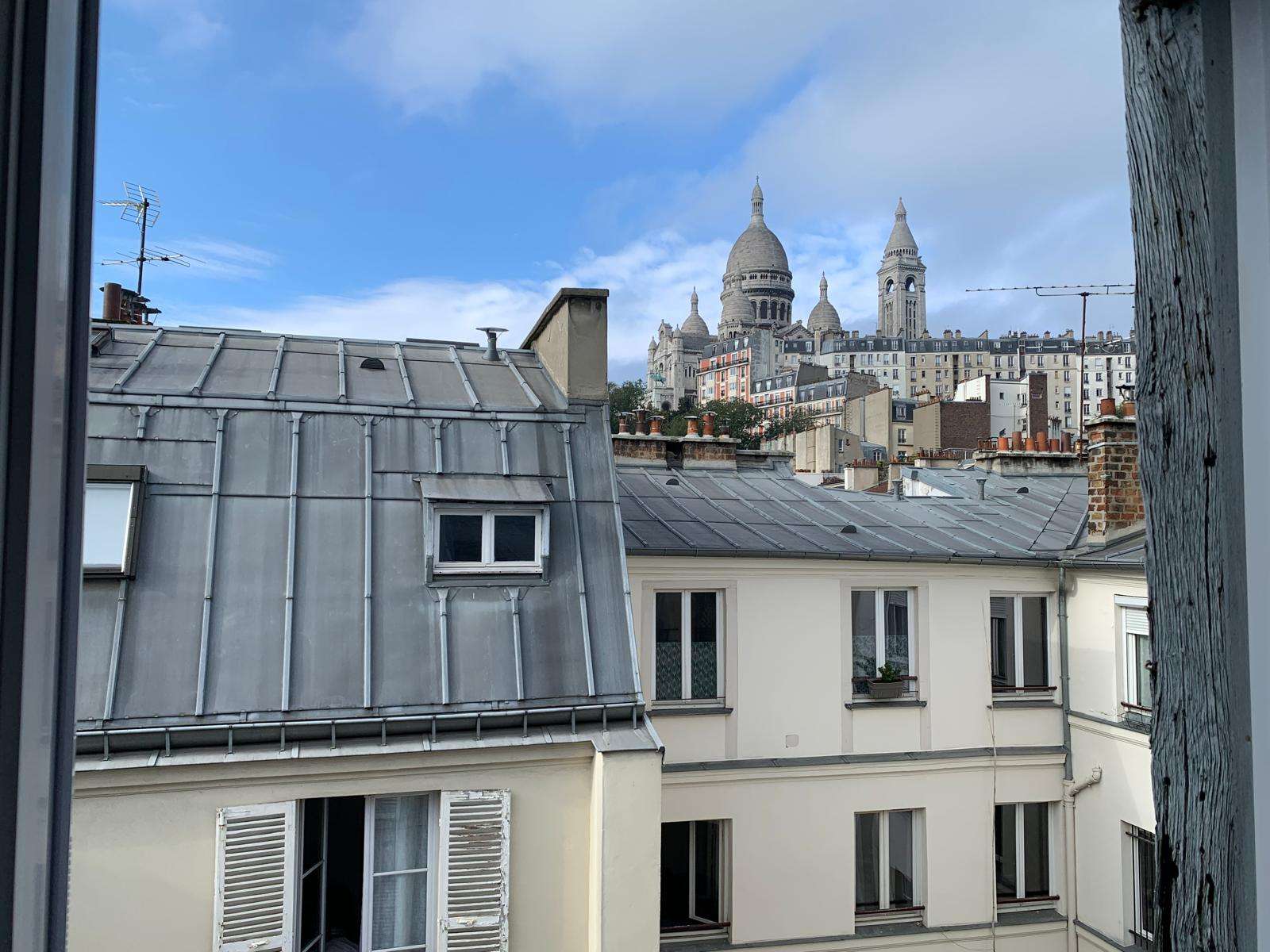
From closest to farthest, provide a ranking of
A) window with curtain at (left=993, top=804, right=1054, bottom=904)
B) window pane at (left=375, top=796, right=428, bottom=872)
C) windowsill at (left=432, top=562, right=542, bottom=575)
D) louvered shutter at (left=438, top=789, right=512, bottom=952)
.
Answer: louvered shutter at (left=438, top=789, right=512, bottom=952) < window pane at (left=375, top=796, right=428, bottom=872) < windowsill at (left=432, top=562, right=542, bottom=575) < window with curtain at (left=993, top=804, right=1054, bottom=904)

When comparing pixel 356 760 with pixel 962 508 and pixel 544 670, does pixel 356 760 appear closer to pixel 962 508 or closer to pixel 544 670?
pixel 544 670

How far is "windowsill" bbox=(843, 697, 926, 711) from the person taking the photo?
24.4 feet

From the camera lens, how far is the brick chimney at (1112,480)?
25.6 ft

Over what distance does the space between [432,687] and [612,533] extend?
1.61 m

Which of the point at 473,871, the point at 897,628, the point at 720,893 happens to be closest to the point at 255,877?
the point at 473,871

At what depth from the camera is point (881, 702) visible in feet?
24.6

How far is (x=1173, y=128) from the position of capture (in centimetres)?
99

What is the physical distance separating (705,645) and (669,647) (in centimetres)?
32

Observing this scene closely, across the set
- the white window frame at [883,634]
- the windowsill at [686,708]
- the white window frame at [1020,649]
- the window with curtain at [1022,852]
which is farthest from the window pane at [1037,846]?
the windowsill at [686,708]

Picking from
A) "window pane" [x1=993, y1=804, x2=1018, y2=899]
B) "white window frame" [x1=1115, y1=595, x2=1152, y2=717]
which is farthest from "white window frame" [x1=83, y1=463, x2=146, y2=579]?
"white window frame" [x1=1115, y1=595, x2=1152, y2=717]

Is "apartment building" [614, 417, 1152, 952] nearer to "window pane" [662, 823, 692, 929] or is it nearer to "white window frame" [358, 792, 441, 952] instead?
"window pane" [662, 823, 692, 929]

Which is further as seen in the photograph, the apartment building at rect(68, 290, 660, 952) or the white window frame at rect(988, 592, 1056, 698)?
the white window frame at rect(988, 592, 1056, 698)

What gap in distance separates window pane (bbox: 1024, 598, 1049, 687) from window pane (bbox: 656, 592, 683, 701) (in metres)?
3.57

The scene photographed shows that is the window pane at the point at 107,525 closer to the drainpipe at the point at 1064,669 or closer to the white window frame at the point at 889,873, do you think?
the white window frame at the point at 889,873
